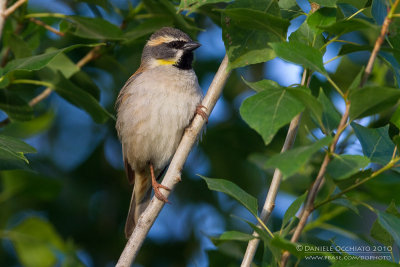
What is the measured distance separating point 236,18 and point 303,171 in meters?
2.51

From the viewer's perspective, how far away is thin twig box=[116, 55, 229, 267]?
340 centimetres

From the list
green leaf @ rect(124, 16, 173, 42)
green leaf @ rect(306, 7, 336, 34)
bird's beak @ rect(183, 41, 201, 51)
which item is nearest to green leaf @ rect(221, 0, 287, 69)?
green leaf @ rect(306, 7, 336, 34)

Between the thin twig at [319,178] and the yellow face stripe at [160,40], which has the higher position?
the thin twig at [319,178]

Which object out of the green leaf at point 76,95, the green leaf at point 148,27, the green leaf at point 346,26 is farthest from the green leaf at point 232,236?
the green leaf at point 148,27

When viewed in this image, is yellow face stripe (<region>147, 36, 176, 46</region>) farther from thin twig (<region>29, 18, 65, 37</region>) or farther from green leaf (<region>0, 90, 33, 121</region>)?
green leaf (<region>0, 90, 33, 121</region>)

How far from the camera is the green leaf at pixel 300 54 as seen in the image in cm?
241

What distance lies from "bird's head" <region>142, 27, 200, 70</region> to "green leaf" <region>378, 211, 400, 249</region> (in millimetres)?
3265

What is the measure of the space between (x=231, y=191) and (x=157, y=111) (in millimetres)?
2427

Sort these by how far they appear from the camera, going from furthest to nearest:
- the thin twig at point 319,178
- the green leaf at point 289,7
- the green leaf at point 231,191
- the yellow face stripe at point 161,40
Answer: the yellow face stripe at point 161,40
the green leaf at point 289,7
the green leaf at point 231,191
the thin twig at point 319,178

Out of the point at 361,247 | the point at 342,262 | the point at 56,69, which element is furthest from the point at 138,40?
the point at 342,262

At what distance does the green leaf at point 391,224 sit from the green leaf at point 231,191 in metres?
0.65

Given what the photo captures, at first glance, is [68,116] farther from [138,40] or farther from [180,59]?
[138,40]

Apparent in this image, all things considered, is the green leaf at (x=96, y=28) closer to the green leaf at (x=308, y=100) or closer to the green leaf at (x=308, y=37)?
the green leaf at (x=308, y=37)

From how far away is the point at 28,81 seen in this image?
4.45 m
